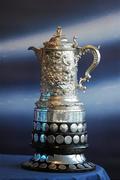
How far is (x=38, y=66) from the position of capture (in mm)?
2209

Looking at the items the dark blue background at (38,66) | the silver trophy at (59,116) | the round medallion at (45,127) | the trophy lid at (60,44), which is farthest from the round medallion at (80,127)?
the dark blue background at (38,66)

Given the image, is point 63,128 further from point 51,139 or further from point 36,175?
point 36,175

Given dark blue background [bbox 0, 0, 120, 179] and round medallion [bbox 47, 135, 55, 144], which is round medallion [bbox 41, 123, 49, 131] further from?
dark blue background [bbox 0, 0, 120, 179]

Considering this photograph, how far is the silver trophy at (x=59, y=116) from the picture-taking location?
1.57 meters

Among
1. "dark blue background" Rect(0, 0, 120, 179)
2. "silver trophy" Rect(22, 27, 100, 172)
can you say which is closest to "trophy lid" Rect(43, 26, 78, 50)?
"silver trophy" Rect(22, 27, 100, 172)

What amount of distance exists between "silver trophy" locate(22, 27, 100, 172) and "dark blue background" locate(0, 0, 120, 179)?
21.7 inches

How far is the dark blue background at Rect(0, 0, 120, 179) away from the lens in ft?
7.14

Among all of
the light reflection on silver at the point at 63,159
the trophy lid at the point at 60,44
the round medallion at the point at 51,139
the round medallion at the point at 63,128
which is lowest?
the light reflection on silver at the point at 63,159

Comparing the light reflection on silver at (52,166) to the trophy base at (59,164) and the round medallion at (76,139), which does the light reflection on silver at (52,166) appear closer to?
the trophy base at (59,164)

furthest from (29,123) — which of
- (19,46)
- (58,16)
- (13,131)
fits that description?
(58,16)

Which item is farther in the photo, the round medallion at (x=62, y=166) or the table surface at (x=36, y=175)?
the round medallion at (x=62, y=166)

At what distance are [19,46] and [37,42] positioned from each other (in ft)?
0.28

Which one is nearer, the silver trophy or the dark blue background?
the silver trophy

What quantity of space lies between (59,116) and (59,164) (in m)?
0.15
